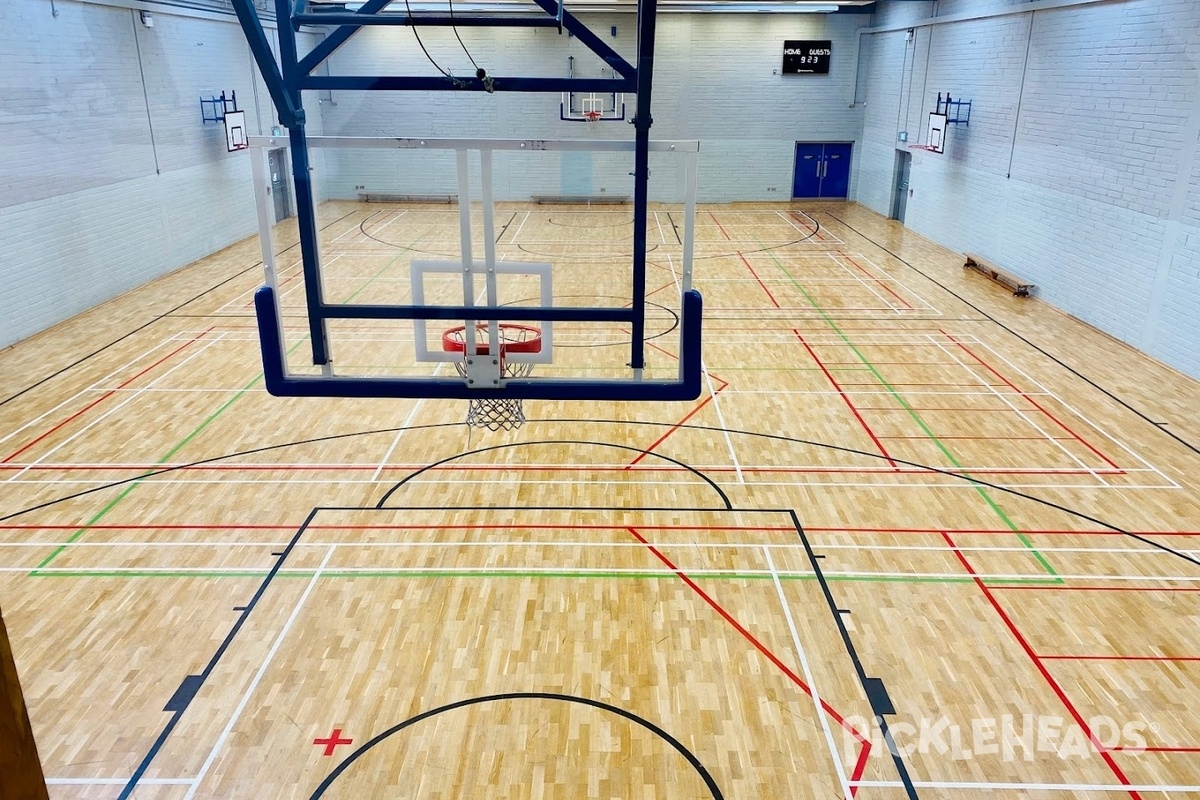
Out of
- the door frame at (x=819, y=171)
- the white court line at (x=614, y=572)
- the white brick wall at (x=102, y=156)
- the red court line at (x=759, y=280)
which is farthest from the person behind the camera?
the door frame at (x=819, y=171)

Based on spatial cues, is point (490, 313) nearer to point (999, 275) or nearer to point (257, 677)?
point (257, 677)

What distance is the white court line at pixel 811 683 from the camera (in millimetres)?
4816

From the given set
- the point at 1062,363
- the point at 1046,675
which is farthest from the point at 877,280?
the point at 1046,675

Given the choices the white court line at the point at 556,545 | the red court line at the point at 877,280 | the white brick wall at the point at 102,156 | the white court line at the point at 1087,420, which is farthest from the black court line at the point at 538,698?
the red court line at the point at 877,280

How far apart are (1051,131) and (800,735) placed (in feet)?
40.7

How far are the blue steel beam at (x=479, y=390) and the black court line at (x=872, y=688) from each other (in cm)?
215

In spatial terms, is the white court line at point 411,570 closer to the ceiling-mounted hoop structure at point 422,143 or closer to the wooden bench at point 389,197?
the ceiling-mounted hoop structure at point 422,143

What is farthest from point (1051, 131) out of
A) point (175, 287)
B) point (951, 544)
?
point (175, 287)

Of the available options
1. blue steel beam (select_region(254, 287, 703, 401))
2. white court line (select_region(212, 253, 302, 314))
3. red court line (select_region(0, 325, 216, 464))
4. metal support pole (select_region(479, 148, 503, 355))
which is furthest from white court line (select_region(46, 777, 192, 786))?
white court line (select_region(212, 253, 302, 314))

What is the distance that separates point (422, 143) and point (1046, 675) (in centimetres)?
518

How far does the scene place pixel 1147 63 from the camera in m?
11.5

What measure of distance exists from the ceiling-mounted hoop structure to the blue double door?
20041 millimetres

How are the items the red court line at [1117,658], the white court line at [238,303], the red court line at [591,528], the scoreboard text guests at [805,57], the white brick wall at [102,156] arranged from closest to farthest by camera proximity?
the red court line at [1117,658]
the red court line at [591,528]
the white brick wall at [102,156]
the white court line at [238,303]
the scoreboard text guests at [805,57]

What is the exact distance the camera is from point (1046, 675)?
564 centimetres
